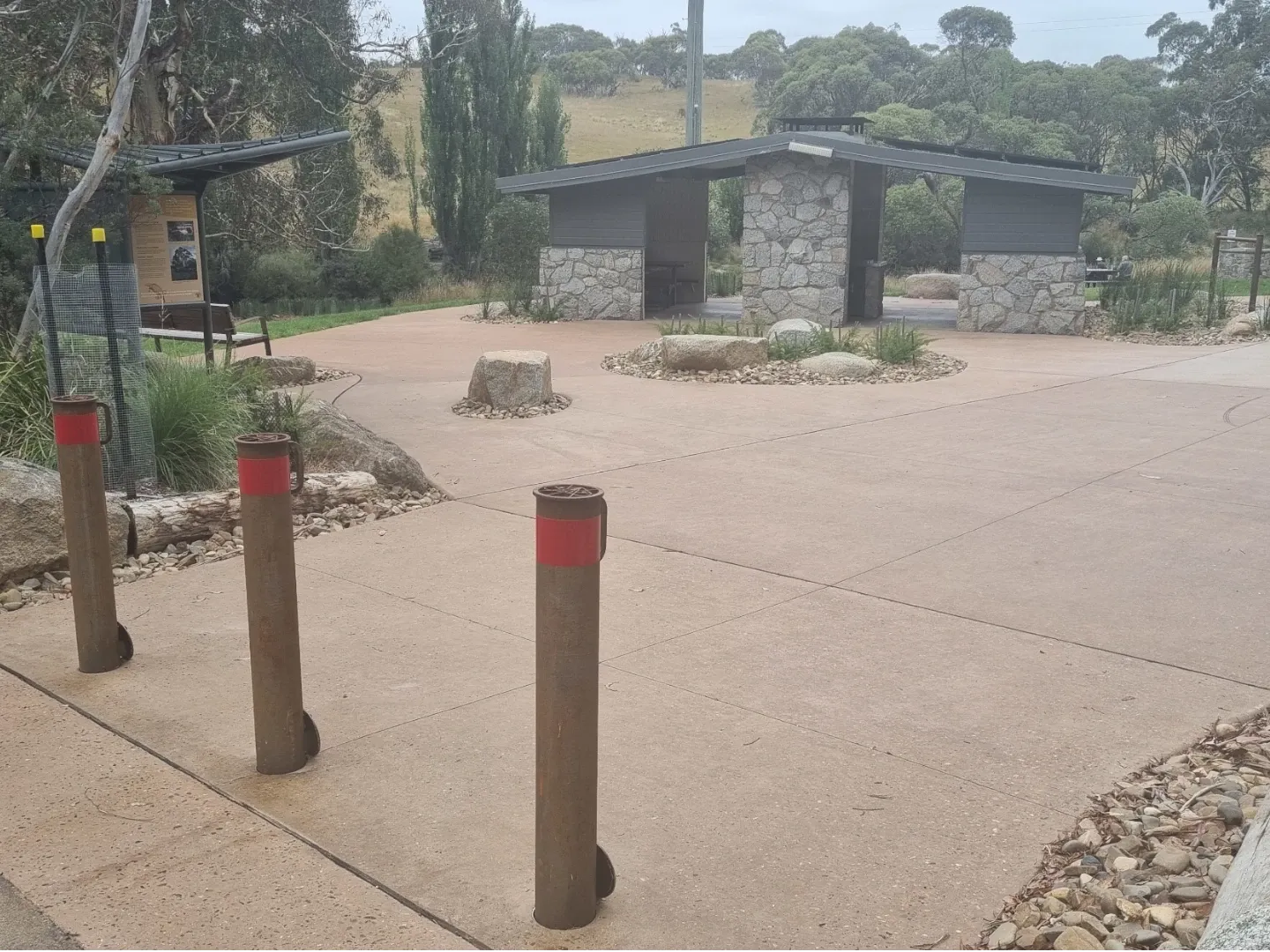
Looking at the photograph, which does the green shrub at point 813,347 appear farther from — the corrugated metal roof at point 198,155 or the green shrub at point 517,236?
the green shrub at point 517,236

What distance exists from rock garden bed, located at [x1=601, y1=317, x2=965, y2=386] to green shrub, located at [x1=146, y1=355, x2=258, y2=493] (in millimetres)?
6723

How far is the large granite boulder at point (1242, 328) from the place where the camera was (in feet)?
60.4

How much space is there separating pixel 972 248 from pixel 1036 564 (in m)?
14.7

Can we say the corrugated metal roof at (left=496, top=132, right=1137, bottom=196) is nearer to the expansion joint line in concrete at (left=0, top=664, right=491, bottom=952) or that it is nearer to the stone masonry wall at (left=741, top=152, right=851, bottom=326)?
the stone masonry wall at (left=741, top=152, right=851, bottom=326)

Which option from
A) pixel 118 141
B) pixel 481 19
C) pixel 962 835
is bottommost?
pixel 962 835

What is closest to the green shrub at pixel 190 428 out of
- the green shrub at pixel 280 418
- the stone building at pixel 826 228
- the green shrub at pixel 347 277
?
the green shrub at pixel 280 418

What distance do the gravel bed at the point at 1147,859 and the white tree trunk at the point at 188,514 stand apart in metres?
4.69

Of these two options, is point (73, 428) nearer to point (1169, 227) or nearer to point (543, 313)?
point (543, 313)

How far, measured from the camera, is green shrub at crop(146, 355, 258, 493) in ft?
23.4

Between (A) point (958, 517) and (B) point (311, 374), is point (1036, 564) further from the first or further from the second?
(B) point (311, 374)

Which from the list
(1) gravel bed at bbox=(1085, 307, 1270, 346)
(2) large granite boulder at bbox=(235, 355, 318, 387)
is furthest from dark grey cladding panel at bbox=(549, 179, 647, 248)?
(2) large granite boulder at bbox=(235, 355, 318, 387)

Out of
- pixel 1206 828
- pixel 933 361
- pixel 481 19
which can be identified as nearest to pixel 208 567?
pixel 1206 828

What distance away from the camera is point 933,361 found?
14766mm

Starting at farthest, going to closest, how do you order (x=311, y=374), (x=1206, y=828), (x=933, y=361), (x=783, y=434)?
(x=933, y=361), (x=311, y=374), (x=783, y=434), (x=1206, y=828)
